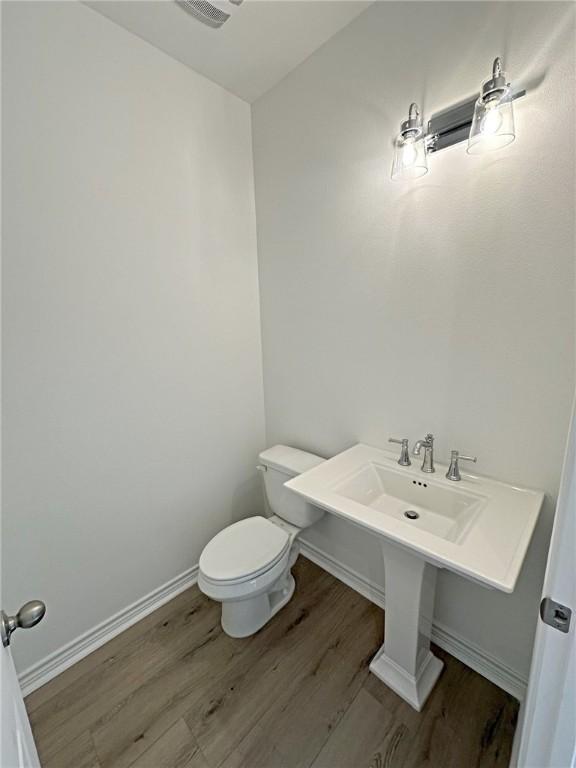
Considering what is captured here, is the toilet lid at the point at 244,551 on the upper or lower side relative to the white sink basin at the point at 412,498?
lower

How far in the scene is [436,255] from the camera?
127 cm

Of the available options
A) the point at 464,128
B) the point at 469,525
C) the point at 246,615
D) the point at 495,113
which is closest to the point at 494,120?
the point at 495,113

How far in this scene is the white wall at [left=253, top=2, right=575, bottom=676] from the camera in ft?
3.39

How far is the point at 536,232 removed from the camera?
3.45 feet

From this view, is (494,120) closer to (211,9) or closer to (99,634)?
(211,9)

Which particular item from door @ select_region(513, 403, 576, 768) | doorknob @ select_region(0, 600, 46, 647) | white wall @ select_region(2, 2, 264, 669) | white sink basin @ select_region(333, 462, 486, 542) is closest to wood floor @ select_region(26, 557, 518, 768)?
white wall @ select_region(2, 2, 264, 669)

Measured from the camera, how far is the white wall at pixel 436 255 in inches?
40.7

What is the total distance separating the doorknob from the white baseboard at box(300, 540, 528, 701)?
1.55 m

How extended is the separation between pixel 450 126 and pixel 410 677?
6.89ft

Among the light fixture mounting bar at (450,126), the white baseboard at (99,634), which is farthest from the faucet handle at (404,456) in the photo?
the white baseboard at (99,634)

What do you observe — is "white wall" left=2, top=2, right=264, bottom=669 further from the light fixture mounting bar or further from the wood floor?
the light fixture mounting bar

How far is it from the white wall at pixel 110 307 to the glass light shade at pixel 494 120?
1219 mm

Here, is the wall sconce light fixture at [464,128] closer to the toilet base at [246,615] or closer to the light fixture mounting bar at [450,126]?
the light fixture mounting bar at [450,126]

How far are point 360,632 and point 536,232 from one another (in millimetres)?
1808
